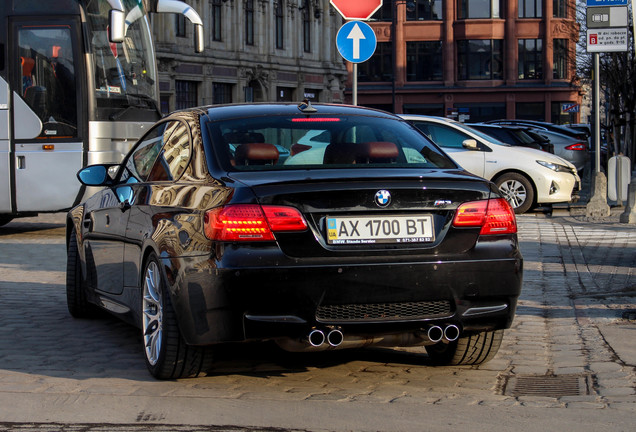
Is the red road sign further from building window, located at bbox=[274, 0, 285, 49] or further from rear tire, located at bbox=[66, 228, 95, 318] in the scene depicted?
building window, located at bbox=[274, 0, 285, 49]

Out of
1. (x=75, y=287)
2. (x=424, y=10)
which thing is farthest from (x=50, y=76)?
(x=424, y=10)

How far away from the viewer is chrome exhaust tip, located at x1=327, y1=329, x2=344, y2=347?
5422mm

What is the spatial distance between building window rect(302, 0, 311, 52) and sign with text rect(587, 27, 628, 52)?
149 feet

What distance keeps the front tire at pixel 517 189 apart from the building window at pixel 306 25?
45.0 meters

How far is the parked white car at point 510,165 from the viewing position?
59.9 feet

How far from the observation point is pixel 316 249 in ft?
17.7

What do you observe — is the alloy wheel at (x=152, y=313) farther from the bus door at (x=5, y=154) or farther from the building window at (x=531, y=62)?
the building window at (x=531, y=62)

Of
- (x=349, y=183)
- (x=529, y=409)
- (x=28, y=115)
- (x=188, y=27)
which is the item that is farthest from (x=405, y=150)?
(x=188, y=27)

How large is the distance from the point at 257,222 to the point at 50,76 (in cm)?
1114

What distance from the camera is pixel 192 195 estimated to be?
19.1 feet

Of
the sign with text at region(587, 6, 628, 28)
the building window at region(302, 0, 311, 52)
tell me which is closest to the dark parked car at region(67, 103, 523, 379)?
the sign with text at region(587, 6, 628, 28)

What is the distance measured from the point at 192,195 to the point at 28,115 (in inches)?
411

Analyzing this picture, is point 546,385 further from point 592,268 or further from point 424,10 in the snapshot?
point 424,10

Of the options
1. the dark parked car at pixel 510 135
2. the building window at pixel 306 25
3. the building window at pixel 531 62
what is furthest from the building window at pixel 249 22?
the dark parked car at pixel 510 135
